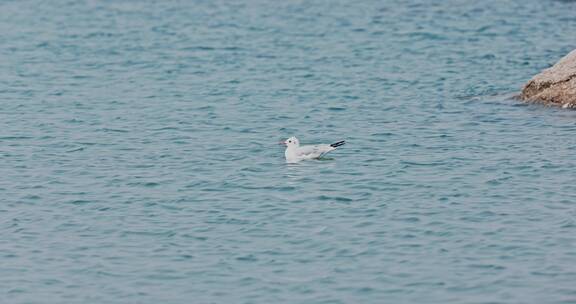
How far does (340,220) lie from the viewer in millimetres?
17844

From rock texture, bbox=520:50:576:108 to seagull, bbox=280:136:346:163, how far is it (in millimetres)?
5922

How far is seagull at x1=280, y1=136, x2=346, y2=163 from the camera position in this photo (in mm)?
21250

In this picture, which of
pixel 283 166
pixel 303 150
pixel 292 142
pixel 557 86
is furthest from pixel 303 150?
pixel 557 86

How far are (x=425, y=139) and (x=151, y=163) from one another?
513 cm

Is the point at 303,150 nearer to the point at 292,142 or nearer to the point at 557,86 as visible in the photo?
the point at 292,142

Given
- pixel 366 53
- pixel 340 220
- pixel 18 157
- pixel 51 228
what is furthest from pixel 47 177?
pixel 366 53

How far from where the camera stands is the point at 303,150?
21281 mm

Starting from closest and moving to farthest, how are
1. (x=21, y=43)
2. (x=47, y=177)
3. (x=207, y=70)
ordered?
(x=47, y=177), (x=207, y=70), (x=21, y=43)

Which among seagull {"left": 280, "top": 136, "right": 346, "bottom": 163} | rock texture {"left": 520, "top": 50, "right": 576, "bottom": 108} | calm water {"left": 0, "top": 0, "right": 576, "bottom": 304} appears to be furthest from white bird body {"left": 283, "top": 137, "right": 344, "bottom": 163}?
rock texture {"left": 520, "top": 50, "right": 576, "bottom": 108}

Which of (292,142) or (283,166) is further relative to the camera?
(292,142)

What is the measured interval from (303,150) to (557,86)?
22.0 ft

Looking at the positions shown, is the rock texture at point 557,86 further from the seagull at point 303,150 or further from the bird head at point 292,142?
the bird head at point 292,142

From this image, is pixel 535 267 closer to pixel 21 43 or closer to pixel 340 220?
pixel 340 220

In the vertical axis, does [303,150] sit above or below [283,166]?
above
